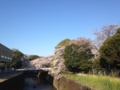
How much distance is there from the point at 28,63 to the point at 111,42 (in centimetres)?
6894

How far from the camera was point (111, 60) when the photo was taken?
24.6 metres

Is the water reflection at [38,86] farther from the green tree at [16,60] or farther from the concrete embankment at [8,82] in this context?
the green tree at [16,60]

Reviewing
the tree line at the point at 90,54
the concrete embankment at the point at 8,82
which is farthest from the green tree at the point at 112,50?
the concrete embankment at the point at 8,82

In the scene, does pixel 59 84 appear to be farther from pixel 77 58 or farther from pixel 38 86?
pixel 77 58

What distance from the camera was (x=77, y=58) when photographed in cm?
3950

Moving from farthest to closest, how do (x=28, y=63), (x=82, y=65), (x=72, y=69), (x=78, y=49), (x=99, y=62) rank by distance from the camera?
(x=28, y=63), (x=72, y=69), (x=78, y=49), (x=82, y=65), (x=99, y=62)

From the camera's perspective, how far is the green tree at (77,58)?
3766cm

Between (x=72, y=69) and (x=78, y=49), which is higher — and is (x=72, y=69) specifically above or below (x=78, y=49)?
below

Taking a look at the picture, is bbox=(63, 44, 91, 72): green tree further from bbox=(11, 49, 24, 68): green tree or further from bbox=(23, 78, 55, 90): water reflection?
bbox=(11, 49, 24, 68): green tree

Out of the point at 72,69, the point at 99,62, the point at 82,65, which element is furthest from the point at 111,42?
the point at 72,69

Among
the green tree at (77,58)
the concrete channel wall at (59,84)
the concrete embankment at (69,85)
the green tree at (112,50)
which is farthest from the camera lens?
the green tree at (77,58)

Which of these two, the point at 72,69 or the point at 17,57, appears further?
the point at 17,57

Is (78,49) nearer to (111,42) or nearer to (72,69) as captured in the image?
(72,69)

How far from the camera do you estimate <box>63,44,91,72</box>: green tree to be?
3766 centimetres
